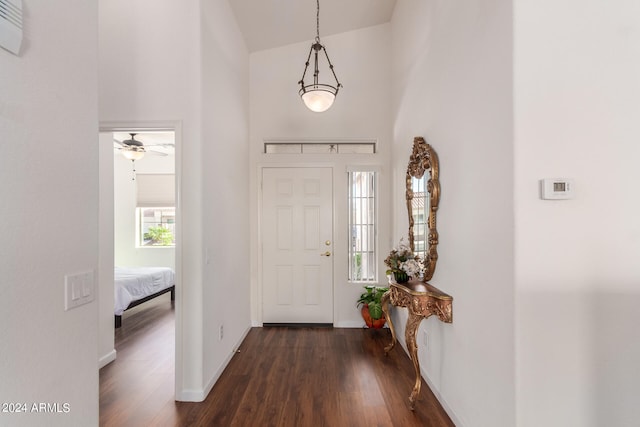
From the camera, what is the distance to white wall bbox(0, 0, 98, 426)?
2.87 feet

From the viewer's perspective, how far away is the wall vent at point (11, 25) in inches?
32.4

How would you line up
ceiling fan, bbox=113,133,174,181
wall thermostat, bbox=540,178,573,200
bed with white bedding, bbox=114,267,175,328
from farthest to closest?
ceiling fan, bbox=113,133,174,181, bed with white bedding, bbox=114,267,175,328, wall thermostat, bbox=540,178,573,200

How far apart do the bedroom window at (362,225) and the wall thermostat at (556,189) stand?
2.76 m

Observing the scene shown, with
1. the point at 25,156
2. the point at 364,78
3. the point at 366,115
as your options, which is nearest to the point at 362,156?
the point at 366,115

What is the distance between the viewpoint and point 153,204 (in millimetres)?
6699

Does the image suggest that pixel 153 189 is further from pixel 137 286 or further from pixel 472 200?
pixel 472 200

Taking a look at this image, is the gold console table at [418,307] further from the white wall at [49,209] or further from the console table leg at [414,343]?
the white wall at [49,209]

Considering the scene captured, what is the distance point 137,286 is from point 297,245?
2.38 metres

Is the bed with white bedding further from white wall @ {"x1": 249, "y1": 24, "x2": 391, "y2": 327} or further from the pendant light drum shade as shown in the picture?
the pendant light drum shade

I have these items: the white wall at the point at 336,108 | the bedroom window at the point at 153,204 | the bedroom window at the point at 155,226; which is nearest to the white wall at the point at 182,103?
the white wall at the point at 336,108

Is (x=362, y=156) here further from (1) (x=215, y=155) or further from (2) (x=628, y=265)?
(2) (x=628, y=265)

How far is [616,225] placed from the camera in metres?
1.54

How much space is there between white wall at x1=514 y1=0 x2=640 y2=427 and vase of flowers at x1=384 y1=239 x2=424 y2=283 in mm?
1136

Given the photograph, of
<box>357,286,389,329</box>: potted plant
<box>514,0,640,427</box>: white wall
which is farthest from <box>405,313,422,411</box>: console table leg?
<box>357,286,389,329</box>: potted plant
